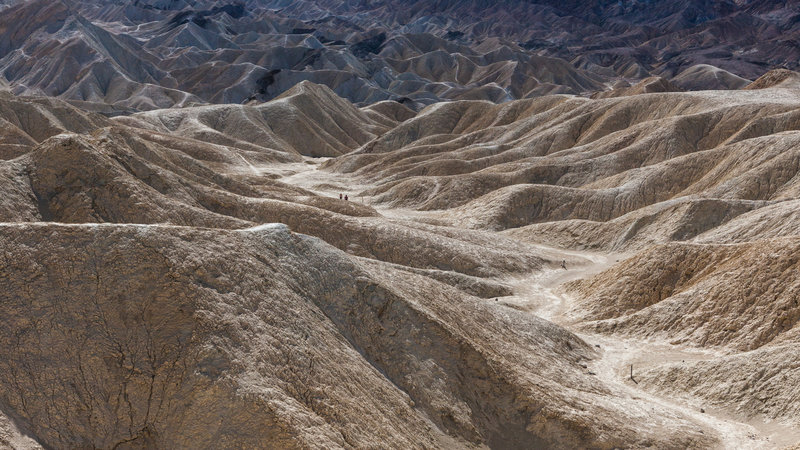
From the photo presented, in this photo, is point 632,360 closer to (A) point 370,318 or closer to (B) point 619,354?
(B) point 619,354

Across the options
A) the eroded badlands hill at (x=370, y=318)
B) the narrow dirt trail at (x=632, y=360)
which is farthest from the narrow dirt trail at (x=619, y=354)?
the eroded badlands hill at (x=370, y=318)

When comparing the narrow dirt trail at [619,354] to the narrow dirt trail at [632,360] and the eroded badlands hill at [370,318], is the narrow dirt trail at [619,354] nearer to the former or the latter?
the narrow dirt trail at [632,360]

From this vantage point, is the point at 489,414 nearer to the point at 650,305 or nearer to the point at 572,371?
the point at 572,371

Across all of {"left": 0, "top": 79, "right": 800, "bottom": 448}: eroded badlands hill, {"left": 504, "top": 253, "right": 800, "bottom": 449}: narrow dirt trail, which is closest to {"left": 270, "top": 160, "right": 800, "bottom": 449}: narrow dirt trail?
{"left": 504, "top": 253, "right": 800, "bottom": 449}: narrow dirt trail

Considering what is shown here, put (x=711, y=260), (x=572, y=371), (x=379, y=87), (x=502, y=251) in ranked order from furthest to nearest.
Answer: (x=379, y=87) → (x=502, y=251) → (x=711, y=260) → (x=572, y=371)

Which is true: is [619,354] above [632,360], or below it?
below

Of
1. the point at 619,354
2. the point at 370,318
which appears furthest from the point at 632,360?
the point at 370,318

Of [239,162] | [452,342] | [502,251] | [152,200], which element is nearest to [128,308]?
[452,342]
